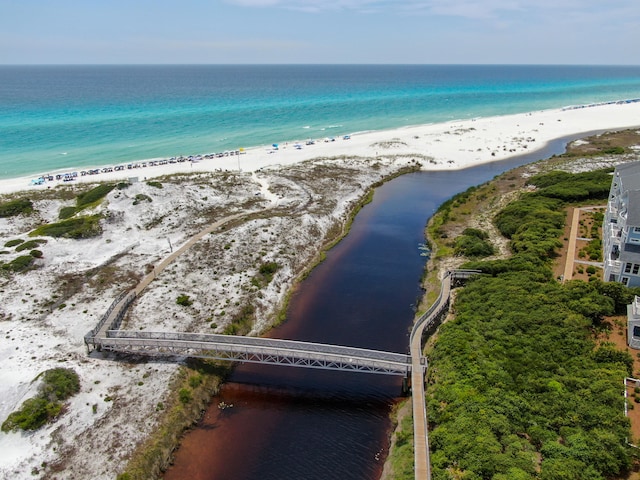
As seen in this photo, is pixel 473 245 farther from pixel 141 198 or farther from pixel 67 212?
pixel 67 212

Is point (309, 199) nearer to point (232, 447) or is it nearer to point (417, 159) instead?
point (417, 159)

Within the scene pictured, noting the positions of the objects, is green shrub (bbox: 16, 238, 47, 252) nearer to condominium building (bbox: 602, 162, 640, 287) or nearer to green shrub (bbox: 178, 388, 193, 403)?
green shrub (bbox: 178, 388, 193, 403)

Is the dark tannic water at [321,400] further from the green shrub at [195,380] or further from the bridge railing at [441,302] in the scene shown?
the bridge railing at [441,302]

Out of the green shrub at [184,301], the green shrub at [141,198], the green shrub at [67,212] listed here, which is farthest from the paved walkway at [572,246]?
the green shrub at [67,212]

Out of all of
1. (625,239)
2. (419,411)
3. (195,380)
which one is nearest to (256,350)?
(195,380)

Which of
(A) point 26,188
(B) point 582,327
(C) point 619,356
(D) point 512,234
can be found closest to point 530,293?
(B) point 582,327

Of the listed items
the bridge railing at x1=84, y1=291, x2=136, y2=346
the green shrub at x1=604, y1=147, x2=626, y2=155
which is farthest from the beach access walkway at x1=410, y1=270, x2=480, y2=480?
the green shrub at x1=604, y1=147, x2=626, y2=155
